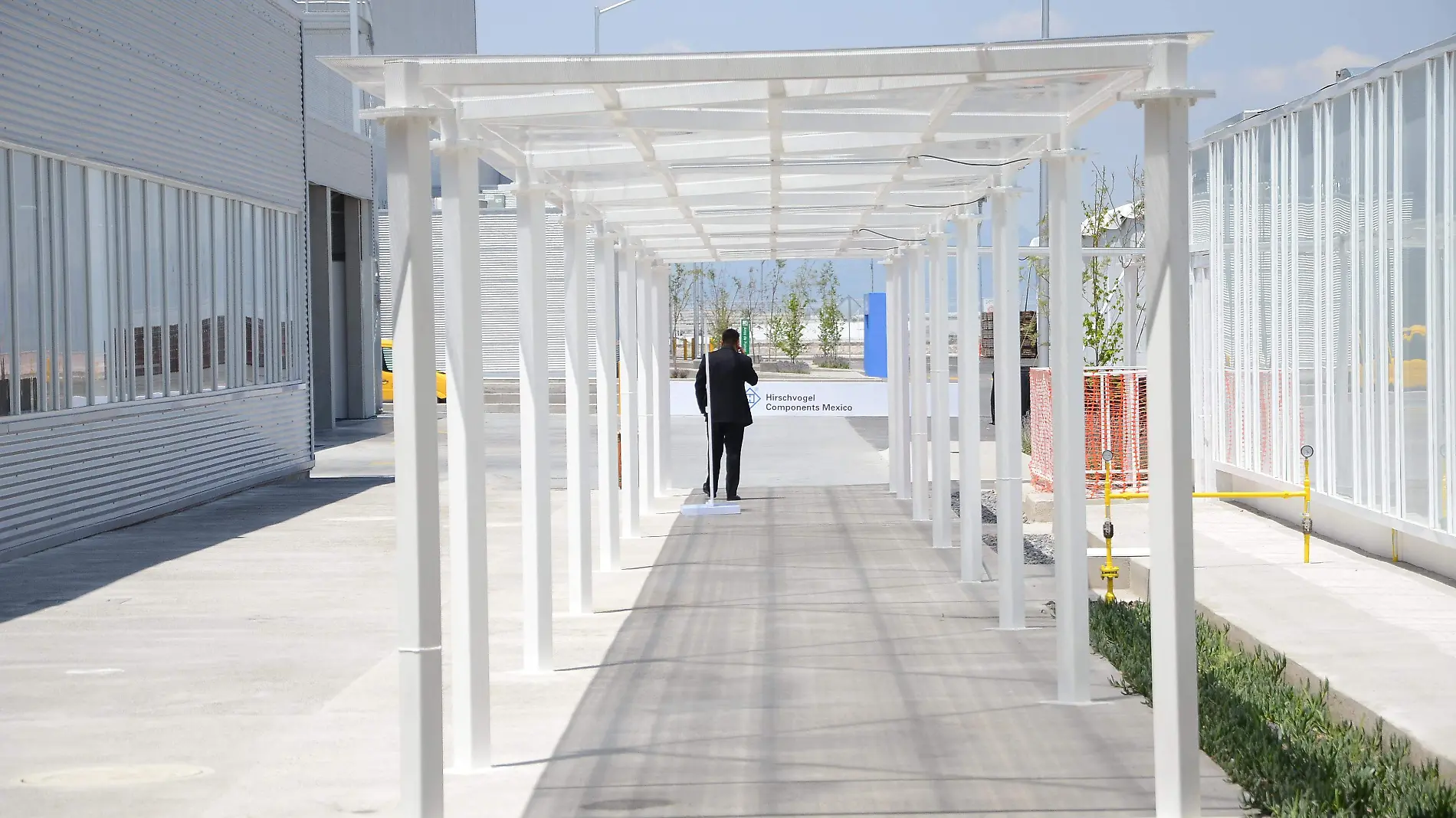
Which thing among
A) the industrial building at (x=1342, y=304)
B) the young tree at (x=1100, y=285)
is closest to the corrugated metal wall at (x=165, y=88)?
the young tree at (x=1100, y=285)

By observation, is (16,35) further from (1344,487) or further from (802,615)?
(1344,487)

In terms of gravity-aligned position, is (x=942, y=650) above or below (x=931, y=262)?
below

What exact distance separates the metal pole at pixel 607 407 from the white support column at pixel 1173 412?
5494mm

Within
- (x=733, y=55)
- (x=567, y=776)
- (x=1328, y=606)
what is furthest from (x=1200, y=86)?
(x=1328, y=606)

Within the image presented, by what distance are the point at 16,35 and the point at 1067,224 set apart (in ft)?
32.5

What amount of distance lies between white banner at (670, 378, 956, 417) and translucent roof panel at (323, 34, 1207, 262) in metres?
10.3

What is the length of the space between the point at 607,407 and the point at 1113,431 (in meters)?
8.18

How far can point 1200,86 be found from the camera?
5520mm

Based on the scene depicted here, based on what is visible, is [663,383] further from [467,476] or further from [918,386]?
[467,476]

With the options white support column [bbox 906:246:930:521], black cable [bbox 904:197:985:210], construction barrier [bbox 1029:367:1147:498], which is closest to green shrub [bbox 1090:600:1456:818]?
black cable [bbox 904:197:985:210]

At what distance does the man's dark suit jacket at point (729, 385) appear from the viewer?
16.8 meters

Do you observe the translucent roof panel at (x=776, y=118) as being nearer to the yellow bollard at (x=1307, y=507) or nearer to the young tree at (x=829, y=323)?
the yellow bollard at (x=1307, y=507)

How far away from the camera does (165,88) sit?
16.8m

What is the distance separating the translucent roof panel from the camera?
5469 millimetres
